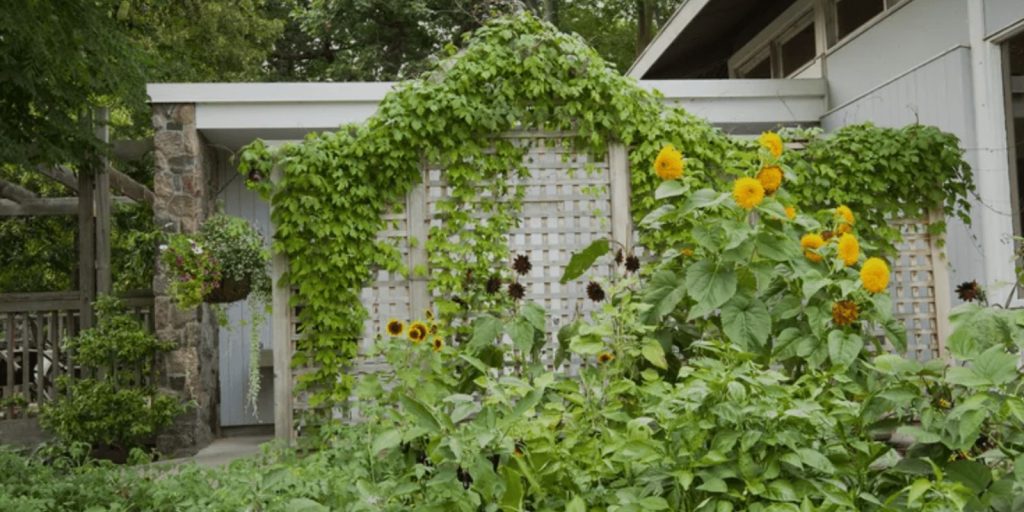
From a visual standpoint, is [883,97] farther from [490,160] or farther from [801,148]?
[490,160]

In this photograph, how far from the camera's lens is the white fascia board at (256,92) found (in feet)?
23.5

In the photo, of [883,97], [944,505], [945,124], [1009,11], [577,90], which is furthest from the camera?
[883,97]

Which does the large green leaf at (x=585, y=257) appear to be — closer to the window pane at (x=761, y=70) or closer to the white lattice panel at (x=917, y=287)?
the white lattice panel at (x=917, y=287)

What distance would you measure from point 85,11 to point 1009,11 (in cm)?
499

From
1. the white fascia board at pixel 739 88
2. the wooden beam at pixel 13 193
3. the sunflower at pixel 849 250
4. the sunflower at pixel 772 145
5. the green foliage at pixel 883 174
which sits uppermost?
the white fascia board at pixel 739 88

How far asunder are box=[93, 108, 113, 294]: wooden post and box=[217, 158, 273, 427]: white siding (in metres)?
0.90

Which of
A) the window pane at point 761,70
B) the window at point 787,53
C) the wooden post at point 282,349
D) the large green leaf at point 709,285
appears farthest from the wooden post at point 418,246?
the window pane at point 761,70

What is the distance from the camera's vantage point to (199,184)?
23.7 feet

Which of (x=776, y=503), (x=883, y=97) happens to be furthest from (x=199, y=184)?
(x=776, y=503)

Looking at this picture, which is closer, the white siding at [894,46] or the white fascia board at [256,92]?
the white siding at [894,46]

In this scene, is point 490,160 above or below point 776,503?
above

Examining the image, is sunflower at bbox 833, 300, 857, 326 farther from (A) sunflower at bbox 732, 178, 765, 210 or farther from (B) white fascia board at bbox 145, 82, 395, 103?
(B) white fascia board at bbox 145, 82, 395, 103

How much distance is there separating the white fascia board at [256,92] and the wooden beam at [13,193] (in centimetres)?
171

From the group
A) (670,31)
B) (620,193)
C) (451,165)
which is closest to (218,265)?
(451,165)
